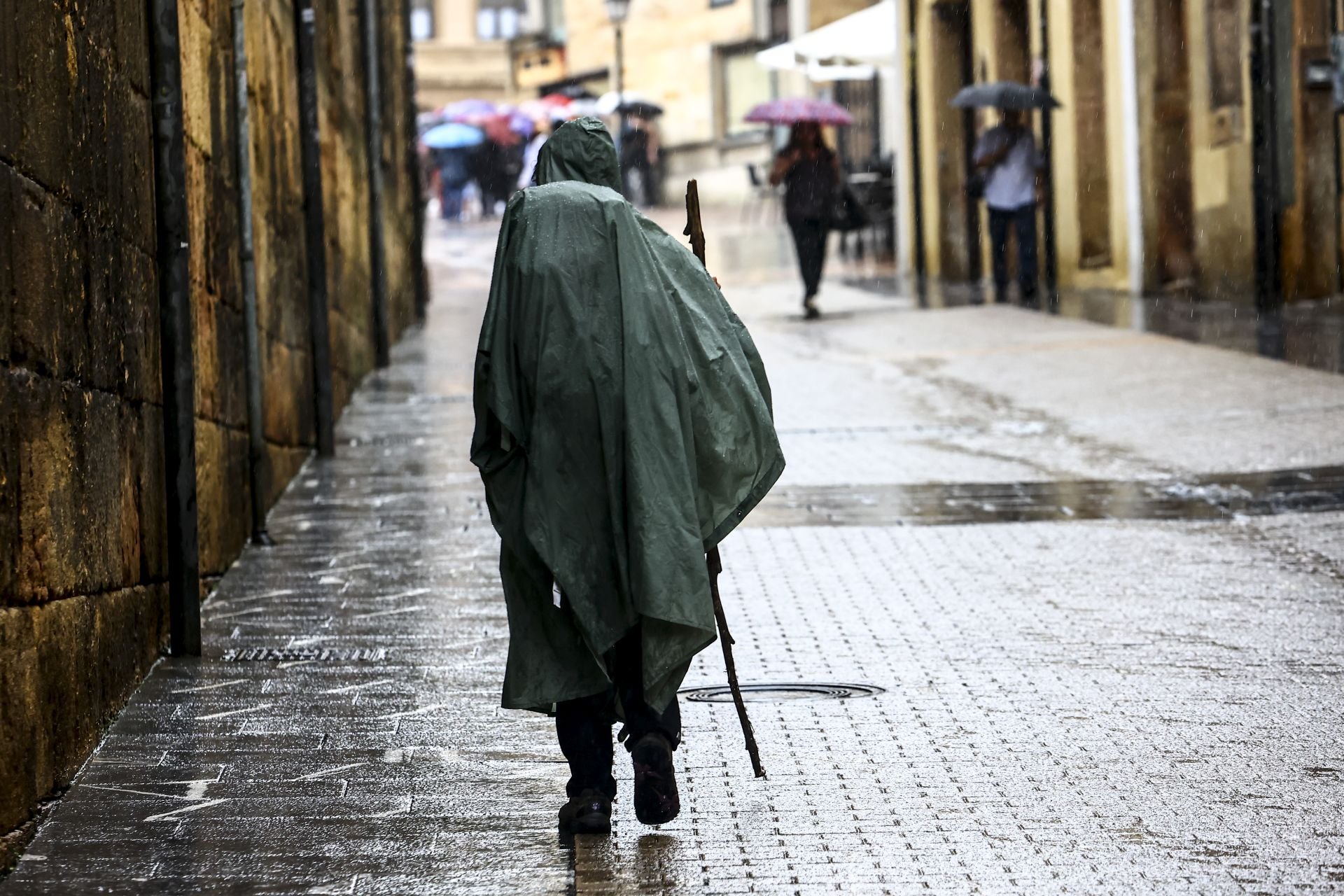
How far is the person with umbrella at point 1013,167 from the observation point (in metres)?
21.0

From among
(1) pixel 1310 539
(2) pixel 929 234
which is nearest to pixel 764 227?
(2) pixel 929 234

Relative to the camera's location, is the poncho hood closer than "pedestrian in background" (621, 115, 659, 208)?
Yes

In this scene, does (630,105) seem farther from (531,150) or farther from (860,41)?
(860,41)

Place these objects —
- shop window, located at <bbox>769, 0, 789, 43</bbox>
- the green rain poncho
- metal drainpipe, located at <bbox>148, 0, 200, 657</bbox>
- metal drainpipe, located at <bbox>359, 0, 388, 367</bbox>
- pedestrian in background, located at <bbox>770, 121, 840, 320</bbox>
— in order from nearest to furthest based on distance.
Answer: the green rain poncho → metal drainpipe, located at <bbox>148, 0, 200, 657</bbox> → metal drainpipe, located at <bbox>359, 0, 388, 367</bbox> → pedestrian in background, located at <bbox>770, 121, 840, 320</bbox> → shop window, located at <bbox>769, 0, 789, 43</bbox>

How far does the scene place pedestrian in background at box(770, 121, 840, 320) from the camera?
20.6 m

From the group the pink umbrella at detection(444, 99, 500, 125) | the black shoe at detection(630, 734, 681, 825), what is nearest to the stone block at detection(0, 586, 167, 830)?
the black shoe at detection(630, 734, 681, 825)

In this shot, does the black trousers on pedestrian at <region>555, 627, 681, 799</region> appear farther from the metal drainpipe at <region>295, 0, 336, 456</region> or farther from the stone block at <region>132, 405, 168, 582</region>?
the metal drainpipe at <region>295, 0, 336, 456</region>

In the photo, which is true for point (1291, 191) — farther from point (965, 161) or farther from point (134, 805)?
point (134, 805)

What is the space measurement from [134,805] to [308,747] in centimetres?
66

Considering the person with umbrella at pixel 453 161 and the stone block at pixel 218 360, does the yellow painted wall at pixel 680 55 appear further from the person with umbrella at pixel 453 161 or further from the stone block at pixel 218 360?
the stone block at pixel 218 360

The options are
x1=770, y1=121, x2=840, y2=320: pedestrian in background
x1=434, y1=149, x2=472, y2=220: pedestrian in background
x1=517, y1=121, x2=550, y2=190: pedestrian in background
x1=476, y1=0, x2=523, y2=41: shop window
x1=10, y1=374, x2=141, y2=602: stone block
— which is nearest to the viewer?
x1=10, y1=374, x2=141, y2=602: stone block

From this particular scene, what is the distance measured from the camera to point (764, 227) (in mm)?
36906

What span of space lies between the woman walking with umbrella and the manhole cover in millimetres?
13892

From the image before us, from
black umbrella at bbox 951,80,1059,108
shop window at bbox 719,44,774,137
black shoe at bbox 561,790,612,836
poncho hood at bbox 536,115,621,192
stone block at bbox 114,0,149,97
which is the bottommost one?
black shoe at bbox 561,790,612,836
